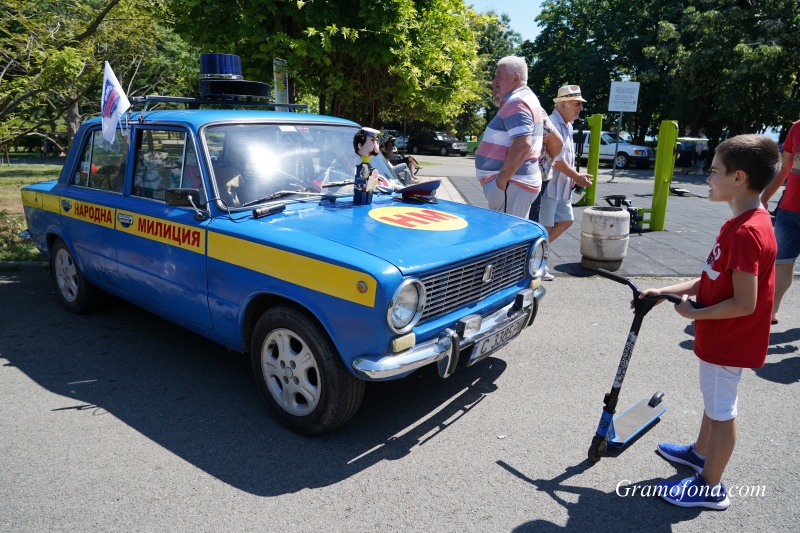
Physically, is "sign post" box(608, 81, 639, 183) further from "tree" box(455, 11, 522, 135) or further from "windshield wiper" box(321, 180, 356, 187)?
"tree" box(455, 11, 522, 135)

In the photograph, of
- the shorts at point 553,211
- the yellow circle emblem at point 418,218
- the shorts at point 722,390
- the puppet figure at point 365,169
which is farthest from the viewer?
the shorts at point 553,211

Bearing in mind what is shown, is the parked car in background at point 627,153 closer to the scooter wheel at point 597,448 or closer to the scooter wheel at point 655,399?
the scooter wheel at point 655,399

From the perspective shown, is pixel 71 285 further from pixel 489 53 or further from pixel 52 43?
pixel 489 53

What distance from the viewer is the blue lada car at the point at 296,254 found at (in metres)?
3.18

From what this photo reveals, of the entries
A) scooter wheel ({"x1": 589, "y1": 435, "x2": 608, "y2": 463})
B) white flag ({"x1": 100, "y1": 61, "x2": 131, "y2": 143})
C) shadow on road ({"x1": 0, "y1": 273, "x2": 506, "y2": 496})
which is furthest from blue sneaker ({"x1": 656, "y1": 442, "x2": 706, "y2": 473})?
white flag ({"x1": 100, "y1": 61, "x2": 131, "y2": 143})

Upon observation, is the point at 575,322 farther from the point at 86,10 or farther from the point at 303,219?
the point at 86,10

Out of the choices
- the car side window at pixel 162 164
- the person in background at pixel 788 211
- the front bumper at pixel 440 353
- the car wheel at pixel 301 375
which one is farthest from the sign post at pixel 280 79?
the person in background at pixel 788 211

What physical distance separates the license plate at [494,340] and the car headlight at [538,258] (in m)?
0.39

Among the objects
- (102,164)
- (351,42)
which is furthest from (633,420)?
(351,42)

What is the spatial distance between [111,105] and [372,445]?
3.42m

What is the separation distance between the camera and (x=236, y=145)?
405 cm

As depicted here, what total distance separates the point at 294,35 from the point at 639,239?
611 cm

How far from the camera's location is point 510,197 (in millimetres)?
5590

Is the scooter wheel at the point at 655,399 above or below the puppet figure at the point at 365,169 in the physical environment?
below
